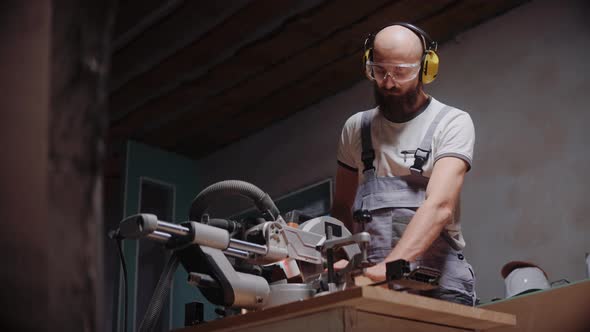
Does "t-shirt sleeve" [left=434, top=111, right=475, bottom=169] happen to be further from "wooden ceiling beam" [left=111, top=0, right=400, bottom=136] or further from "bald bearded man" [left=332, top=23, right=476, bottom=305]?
"wooden ceiling beam" [left=111, top=0, right=400, bottom=136]

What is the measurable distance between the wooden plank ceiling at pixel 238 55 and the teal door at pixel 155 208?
26 cm

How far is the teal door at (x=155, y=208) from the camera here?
5333 mm

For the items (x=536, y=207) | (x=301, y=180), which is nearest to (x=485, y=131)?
(x=536, y=207)

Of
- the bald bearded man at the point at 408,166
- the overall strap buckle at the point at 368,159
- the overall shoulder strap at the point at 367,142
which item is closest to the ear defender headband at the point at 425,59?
the bald bearded man at the point at 408,166

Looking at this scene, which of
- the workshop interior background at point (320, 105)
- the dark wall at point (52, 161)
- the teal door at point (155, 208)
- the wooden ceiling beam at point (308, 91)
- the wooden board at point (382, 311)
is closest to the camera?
the dark wall at point (52, 161)

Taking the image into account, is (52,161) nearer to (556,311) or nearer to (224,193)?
(224,193)

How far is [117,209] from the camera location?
238 inches

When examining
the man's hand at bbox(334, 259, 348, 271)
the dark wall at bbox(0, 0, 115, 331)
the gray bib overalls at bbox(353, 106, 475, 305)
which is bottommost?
the dark wall at bbox(0, 0, 115, 331)

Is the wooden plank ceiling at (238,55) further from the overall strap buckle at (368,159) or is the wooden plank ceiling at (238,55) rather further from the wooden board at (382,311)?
the wooden board at (382,311)

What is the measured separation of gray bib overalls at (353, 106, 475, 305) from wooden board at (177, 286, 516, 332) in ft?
0.89

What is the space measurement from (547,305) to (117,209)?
13.8 ft

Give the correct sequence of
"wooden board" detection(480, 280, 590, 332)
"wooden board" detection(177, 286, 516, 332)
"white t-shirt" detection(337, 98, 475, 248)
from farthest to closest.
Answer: "wooden board" detection(480, 280, 590, 332), "white t-shirt" detection(337, 98, 475, 248), "wooden board" detection(177, 286, 516, 332)

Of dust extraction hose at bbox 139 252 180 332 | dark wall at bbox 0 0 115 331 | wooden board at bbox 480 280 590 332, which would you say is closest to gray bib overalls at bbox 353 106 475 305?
wooden board at bbox 480 280 590 332

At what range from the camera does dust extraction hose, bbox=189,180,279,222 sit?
5.82 ft
